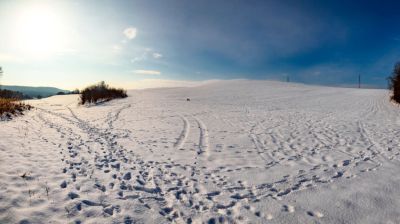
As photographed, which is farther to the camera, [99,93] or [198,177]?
[99,93]

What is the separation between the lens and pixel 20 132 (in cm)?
1030

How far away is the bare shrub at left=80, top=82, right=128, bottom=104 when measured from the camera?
27.8 meters

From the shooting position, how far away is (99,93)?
99.5 feet

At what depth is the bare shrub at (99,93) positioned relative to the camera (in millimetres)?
27750

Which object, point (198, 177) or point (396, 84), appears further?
point (396, 84)

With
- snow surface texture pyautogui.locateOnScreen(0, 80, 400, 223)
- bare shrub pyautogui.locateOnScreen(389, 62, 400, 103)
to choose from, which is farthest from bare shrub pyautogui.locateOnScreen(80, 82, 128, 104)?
bare shrub pyautogui.locateOnScreen(389, 62, 400, 103)

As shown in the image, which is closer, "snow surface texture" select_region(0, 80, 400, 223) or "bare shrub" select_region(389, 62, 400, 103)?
"snow surface texture" select_region(0, 80, 400, 223)

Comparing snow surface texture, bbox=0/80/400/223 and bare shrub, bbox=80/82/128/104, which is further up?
bare shrub, bbox=80/82/128/104

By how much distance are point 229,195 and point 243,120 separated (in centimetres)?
1012

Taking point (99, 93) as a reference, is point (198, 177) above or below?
below

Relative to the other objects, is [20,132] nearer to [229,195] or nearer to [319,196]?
[229,195]

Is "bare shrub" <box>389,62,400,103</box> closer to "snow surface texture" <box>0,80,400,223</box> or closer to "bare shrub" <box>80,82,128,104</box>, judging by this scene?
"snow surface texture" <box>0,80,400,223</box>

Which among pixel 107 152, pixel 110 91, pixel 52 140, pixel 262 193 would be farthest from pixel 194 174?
pixel 110 91

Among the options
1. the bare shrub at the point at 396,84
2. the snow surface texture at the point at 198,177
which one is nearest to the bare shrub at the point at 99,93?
the snow surface texture at the point at 198,177
